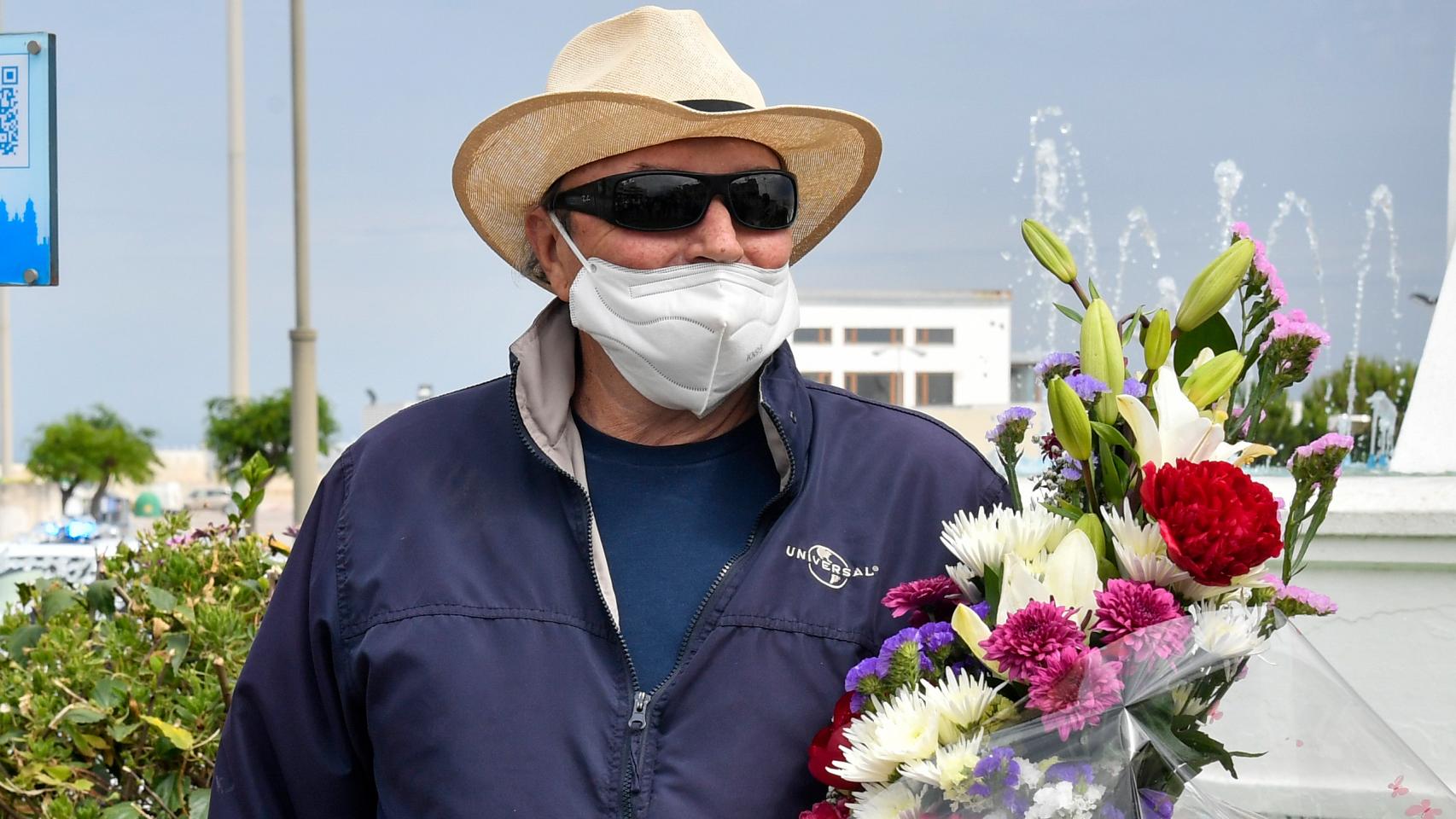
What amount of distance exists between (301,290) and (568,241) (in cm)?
893

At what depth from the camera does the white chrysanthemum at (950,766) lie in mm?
1519

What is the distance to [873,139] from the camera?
2.63 m

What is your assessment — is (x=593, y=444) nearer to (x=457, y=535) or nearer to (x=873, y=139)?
(x=457, y=535)

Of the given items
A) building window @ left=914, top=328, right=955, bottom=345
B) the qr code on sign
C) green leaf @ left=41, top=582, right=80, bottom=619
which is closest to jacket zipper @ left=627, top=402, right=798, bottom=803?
green leaf @ left=41, top=582, right=80, bottom=619

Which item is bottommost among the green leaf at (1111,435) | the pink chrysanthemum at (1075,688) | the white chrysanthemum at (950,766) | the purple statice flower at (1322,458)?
the white chrysanthemum at (950,766)

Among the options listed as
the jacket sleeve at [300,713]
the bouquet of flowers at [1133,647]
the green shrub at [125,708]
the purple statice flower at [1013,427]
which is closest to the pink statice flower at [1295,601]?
the bouquet of flowers at [1133,647]

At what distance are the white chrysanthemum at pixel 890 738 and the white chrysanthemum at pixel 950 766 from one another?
14mm

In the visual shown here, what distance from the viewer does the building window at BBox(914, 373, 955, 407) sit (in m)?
67.7

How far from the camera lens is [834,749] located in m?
1.73

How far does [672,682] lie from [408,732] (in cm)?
42

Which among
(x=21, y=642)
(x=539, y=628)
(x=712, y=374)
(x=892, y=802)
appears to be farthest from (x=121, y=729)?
(x=892, y=802)

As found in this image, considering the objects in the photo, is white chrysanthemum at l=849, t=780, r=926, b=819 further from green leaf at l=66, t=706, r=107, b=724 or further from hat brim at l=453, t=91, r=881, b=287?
green leaf at l=66, t=706, r=107, b=724

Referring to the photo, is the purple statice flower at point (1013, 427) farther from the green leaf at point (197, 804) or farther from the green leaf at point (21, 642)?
the green leaf at point (21, 642)

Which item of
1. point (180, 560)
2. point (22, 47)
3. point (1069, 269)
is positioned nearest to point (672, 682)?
point (1069, 269)
